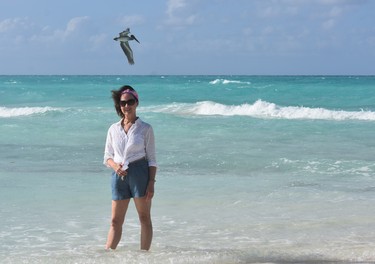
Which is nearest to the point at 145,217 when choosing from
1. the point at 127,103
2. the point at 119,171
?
the point at 119,171

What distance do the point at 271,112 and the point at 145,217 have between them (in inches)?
877

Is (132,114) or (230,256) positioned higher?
(132,114)

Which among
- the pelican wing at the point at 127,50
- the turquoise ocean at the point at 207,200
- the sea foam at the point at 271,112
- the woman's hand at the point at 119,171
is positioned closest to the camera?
the woman's hand at the point at 119,171

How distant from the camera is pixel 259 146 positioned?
13.7 meters

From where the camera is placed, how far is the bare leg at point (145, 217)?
4816 mm

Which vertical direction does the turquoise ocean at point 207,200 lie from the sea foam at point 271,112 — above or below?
above

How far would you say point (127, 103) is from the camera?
15.5 ft

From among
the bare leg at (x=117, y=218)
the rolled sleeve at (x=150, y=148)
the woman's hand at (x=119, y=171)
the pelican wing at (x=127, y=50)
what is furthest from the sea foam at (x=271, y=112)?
the woman's hand at (x=119, y=171)

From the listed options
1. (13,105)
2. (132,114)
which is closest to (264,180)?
(132,114)

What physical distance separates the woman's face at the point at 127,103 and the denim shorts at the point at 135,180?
365 millimetres

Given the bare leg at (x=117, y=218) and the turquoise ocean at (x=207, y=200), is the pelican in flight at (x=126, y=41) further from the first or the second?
the turquoise ocean at (x=207, y=200)

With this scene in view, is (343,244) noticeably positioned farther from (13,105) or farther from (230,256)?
(13,105)

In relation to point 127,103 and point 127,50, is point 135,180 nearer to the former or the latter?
point 127,103

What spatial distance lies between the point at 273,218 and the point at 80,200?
2.35 metres
